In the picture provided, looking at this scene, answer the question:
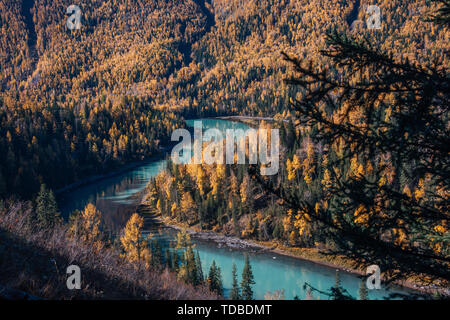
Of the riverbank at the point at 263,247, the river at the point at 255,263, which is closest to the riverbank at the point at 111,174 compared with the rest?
the river at the point at 255,263

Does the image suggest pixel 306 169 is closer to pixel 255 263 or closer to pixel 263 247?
pixel 263 247

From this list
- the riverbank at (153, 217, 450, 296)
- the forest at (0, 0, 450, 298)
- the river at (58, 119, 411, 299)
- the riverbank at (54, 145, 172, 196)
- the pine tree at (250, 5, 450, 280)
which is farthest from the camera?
the riverbank at (54, 145, 172, 196)

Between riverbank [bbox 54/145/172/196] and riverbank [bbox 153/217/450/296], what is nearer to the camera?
riverbank [bbox 153/217/450/296]

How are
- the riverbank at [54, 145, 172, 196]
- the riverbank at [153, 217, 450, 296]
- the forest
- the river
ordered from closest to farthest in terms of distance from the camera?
the forest
the river
the riverbank at [153, 217, 450, 296]
the riverbank at [54, 145, 172, 196]

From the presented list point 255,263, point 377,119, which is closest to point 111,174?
point 255,263

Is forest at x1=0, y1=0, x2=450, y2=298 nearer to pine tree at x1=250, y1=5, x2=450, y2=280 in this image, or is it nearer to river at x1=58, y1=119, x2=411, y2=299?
pine tree at x1=250, y1=5, x2=450, y2=280

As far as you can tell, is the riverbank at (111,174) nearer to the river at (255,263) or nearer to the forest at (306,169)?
the forest at (306,169)

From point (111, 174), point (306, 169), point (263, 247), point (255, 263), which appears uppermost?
point (306, 169)

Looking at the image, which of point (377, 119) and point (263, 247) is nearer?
point (377, 119)

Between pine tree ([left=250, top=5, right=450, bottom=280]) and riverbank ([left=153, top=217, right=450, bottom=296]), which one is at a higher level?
pine tree ([left=250, top=5, right=450, bottom=280])

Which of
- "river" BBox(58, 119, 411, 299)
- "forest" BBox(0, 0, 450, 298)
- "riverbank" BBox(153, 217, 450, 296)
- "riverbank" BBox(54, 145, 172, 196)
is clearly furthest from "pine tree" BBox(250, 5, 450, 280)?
"riverbank" BBox(54, 145, 172, 196)

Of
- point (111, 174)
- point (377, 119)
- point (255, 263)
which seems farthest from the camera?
point (111, 174)
